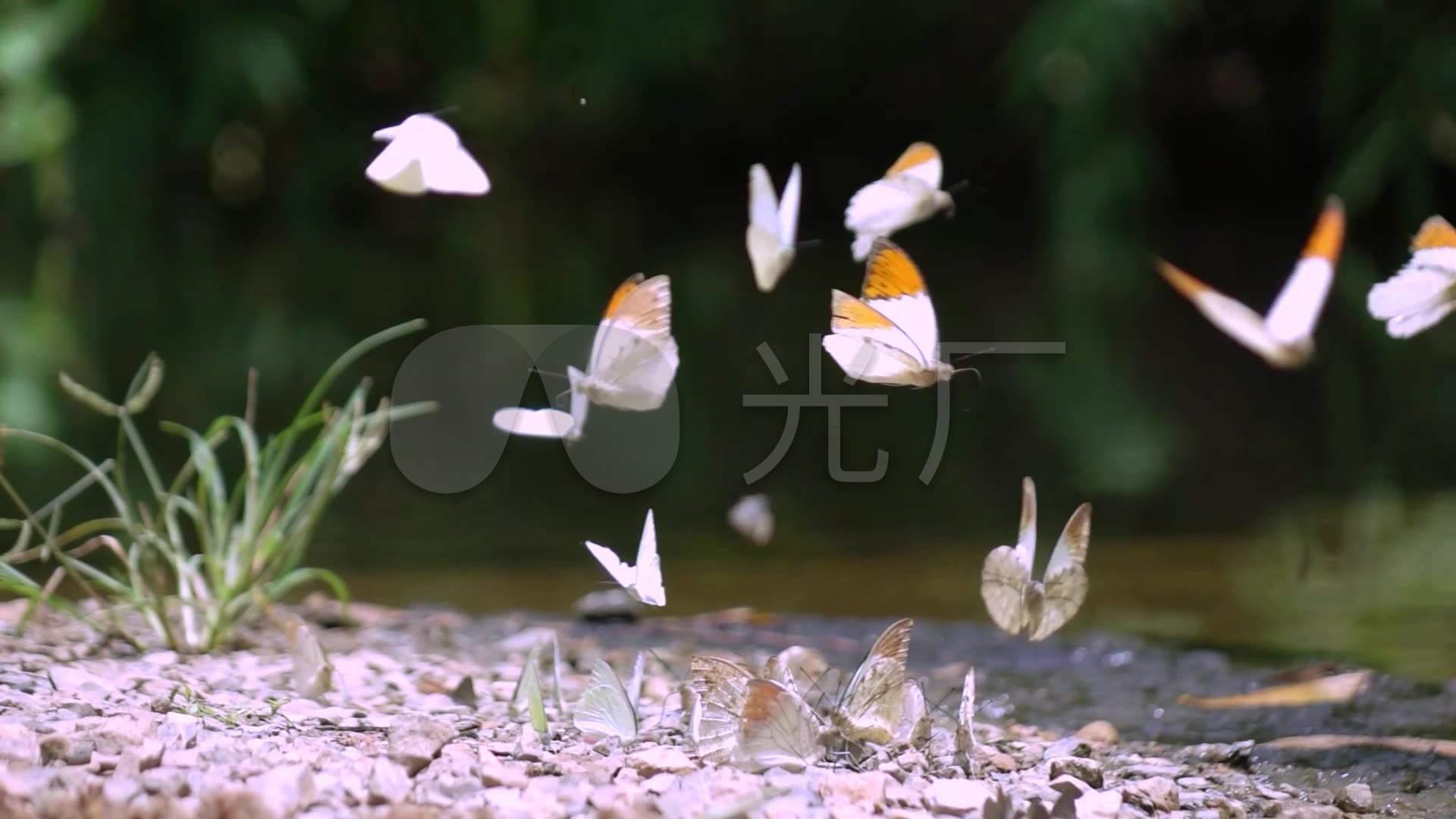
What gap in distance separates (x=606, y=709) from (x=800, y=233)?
9260mm

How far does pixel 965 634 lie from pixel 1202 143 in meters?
10.7

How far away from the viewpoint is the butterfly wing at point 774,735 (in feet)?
3.91

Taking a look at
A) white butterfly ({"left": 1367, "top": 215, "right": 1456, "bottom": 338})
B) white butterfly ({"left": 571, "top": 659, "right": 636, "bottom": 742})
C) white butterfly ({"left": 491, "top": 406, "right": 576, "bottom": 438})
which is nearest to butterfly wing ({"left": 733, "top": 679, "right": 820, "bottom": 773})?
white butterfly ({"left": 571, "top": 659, "right": 636, "bottom": 742})

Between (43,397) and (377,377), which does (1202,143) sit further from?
(43,397)

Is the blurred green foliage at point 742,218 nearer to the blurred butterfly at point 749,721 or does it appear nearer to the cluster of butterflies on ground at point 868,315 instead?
the cluster of butterflies on ground at point 868,315

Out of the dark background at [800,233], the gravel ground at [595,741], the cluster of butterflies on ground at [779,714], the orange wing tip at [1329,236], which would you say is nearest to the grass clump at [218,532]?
the gravel ground at [595,741]

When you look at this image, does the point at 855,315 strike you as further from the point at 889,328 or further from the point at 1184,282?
the point at 1184,282

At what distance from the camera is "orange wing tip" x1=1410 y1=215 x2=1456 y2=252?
1273 millimetres

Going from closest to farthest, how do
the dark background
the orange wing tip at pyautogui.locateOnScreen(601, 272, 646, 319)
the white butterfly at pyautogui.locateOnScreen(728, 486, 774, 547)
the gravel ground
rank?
the gravel ground
the orange wing tip at pyautogui.locateOnScreen(601, 272, 646, 319)
the white butterfly at pyautogui.locateOnScreen(728, 486, 774, 547)
the dark background

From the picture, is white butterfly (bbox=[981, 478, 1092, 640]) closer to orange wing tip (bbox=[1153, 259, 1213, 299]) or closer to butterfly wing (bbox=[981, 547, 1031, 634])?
butterfly wing (bbox=[981, 547, 1031, 634])

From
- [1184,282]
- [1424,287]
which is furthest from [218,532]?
[1424,287]

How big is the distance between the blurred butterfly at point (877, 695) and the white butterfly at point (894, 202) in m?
0.41

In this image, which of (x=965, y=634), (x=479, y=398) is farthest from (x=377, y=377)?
(x=965, y=634)

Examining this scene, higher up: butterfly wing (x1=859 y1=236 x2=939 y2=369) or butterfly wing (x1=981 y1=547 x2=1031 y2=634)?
butterfly wing (x1=859 y1=236 x2=939 y2=369)
